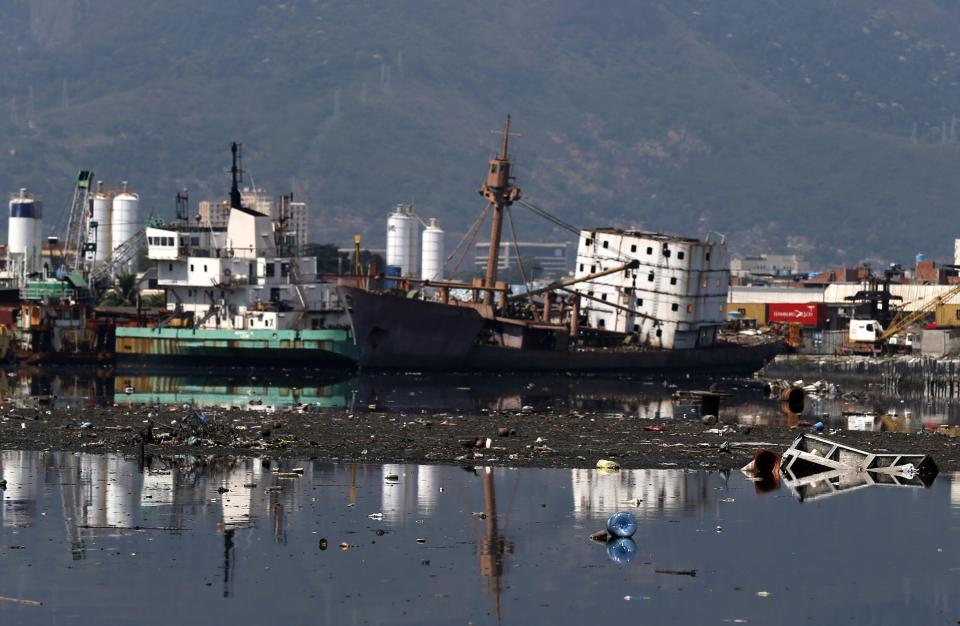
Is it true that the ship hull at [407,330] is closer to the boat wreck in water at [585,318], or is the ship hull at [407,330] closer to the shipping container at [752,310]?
the boat wreck in water at [585,318]

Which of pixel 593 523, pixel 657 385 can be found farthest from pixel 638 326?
pixel 593 523

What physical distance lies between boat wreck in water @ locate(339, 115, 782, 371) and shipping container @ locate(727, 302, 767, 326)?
25766mm

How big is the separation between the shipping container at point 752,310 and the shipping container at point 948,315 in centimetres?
1402

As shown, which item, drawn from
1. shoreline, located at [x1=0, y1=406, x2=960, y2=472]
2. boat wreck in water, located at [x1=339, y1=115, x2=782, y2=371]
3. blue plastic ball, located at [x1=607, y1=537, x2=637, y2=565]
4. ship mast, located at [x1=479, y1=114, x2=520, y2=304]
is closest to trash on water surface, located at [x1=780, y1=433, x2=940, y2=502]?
shoreline, located at [x1=0, y1=406, x2=960, y2=472]

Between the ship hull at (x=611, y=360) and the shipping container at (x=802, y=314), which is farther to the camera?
the shipping container at (x=802, y=314)

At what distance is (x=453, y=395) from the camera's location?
54.5m

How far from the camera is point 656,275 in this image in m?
74.1

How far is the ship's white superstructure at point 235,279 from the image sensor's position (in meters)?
71.8

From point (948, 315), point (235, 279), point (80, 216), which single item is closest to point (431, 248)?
point (80, 216)

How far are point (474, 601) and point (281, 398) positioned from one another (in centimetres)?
3191

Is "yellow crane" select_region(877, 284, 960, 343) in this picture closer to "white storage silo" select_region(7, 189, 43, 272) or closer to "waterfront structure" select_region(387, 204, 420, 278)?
"white storage silo" select_region(7, 189, 43, 272)

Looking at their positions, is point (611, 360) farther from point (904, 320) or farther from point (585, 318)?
point (904, 320)

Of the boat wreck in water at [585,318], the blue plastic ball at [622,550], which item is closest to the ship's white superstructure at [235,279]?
the boat wreck in water at [585,318]

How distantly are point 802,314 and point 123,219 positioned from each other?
4813 centimetres
